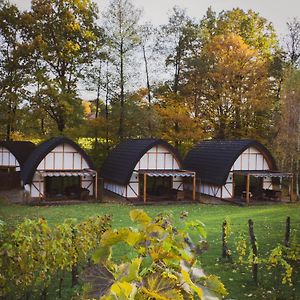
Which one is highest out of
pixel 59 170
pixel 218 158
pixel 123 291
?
pixel 218 158

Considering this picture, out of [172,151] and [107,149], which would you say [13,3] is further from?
[172,151]

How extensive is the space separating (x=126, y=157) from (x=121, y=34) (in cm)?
788

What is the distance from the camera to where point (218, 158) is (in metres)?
22.2

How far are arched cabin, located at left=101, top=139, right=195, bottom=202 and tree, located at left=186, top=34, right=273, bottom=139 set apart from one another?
19.8 ft

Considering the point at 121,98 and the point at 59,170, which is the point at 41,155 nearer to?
the point at 59,170

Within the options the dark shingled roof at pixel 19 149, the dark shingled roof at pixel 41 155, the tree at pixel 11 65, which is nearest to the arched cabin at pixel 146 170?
the dark shingled roof at pixel 41 155

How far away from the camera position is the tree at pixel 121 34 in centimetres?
2494

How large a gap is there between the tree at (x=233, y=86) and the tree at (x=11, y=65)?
9.89 metres

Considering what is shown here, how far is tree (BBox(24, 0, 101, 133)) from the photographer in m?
24.9

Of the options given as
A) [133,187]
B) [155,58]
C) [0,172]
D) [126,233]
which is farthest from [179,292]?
[155,58]

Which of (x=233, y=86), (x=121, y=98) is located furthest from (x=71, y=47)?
(x=233, y=86)

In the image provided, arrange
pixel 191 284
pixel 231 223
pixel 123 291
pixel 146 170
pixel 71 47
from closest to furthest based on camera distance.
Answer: pixel 123 291 < pixel 191 284 < pixel 231 223 < pixel 146 170 < pixel 71 47

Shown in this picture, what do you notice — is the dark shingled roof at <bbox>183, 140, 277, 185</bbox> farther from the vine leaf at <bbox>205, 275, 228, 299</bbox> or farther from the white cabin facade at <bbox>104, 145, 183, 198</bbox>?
the vine leaf at <bbox>205, 275, 228, 299</bbox>

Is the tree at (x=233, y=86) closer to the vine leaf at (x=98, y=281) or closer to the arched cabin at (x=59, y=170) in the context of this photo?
the arched cabin at (x=59, y=170)
